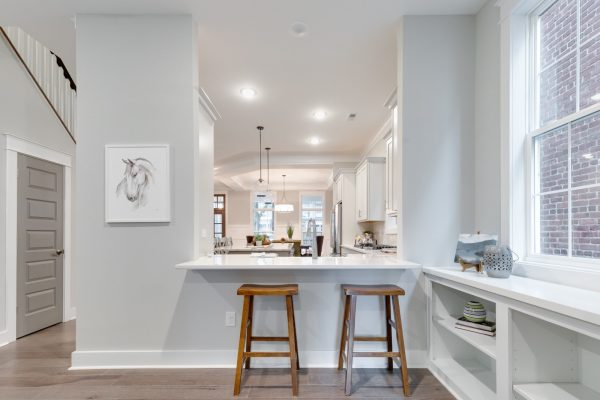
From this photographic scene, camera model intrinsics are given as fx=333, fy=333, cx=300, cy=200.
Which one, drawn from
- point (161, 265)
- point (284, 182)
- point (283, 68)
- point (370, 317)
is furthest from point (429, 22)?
point (284, 182)

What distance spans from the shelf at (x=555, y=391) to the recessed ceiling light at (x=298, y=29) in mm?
2796

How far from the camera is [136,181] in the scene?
2.58 metres

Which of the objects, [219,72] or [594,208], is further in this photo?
[219,72]

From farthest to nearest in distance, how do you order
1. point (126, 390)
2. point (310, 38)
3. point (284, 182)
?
1. point (284, 182)
2. point (310, 38)
3. point (126, 390)

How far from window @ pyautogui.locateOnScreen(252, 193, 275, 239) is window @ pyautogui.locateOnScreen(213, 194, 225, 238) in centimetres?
106

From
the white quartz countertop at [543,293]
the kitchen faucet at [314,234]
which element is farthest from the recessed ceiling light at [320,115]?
the white quartz countertop at [543,293]

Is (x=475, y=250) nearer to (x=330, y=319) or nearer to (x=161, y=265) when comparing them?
(x=330, y=319)

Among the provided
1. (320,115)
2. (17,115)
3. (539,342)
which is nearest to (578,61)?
(539,342)

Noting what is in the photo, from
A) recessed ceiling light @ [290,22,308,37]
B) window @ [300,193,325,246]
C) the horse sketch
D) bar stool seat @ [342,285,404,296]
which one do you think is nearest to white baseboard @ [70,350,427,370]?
bar stool seat @ [342,285,404,296]

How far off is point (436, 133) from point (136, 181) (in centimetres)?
238

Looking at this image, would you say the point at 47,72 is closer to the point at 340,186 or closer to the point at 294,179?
the point at 340,186

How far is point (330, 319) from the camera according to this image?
2.59m

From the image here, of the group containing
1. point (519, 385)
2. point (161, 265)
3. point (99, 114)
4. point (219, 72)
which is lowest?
point (519, 385)

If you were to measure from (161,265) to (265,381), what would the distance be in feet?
Result: 3.78
